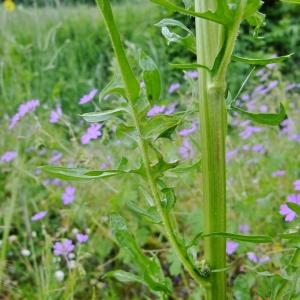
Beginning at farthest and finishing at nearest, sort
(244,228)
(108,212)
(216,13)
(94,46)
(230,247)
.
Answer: (94,46)
(108,212)
(244,228)
(230,247)
(216,13)

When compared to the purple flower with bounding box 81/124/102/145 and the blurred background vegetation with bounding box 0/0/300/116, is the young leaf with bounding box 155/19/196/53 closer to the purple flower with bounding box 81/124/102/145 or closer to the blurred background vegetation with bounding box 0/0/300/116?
the purple flower with bounding box 81/124/102/145

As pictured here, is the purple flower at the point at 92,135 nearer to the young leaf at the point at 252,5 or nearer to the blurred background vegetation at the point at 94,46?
the young leaf at the point at 252,5

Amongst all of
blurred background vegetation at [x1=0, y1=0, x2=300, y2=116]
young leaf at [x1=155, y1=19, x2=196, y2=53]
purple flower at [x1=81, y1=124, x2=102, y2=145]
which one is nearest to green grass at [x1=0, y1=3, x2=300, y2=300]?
purple flower at [x1=81, y1=124, x2=102, y2=145]

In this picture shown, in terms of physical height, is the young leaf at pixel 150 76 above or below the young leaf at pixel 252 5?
below

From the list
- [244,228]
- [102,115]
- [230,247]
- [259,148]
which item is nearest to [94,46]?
[259,148]

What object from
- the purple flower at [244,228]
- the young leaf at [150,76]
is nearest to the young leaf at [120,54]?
the young leaf at [150,76]

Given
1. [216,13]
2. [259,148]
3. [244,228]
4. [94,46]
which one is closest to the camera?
[216,13]

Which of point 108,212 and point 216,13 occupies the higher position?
point 216,13

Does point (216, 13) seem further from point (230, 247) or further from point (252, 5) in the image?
point (230, 247)

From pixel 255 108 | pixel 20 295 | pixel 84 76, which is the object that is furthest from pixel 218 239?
pixel 84 76
